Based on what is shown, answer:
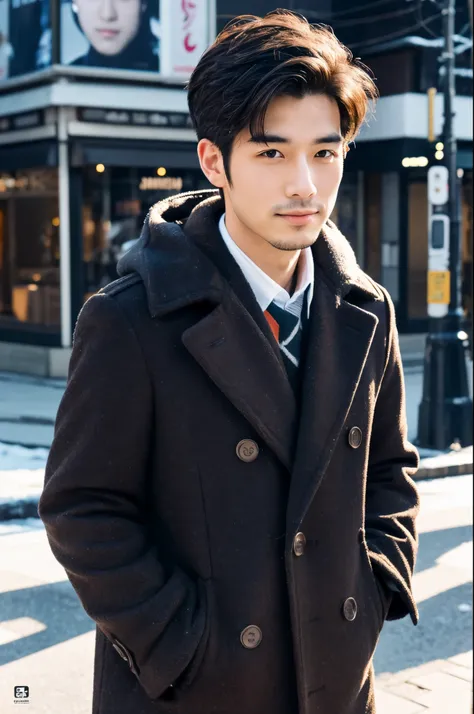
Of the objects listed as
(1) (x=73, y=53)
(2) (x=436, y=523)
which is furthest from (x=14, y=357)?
(2) (x=436, y=523)

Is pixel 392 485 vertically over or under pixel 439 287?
under

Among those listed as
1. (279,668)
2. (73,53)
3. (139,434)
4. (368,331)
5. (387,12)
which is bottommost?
(279,668)

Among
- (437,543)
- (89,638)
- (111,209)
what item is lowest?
(89,638)

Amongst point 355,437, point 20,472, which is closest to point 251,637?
point 355,437

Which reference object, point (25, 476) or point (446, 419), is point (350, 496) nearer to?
point (25, 476)

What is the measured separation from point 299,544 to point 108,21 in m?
14.5

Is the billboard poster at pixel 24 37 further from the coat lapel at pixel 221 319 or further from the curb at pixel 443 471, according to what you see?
the coat lapel at pixel 221 319

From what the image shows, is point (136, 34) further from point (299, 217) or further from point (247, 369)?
point (247, 369)

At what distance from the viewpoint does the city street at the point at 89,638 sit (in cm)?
479

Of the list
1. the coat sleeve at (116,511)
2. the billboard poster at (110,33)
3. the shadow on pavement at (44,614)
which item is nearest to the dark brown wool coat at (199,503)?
the coat sleeve at (116,511)

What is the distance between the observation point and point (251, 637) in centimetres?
202

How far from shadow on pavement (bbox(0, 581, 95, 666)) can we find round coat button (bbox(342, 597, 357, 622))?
3452mm

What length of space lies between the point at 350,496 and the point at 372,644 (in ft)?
1.08

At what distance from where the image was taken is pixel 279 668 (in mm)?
2072
